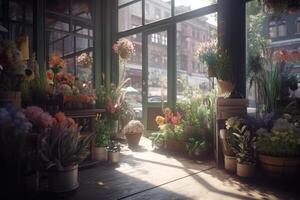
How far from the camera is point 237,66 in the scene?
4066 millimetres

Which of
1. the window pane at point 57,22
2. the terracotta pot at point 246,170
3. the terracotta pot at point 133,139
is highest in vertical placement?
the window pane at point 57,22

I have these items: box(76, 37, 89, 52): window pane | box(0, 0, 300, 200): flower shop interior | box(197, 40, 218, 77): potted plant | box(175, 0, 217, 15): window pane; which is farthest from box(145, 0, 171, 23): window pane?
box(197, 40, 218, 77): potted plant

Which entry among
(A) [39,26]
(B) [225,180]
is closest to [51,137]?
(B) [225,180]

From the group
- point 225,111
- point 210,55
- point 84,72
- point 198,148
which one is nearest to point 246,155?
point 225,111

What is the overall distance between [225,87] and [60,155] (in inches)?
86.6

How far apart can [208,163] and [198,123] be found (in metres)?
0.76

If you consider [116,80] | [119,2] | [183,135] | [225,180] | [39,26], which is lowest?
[225,180]

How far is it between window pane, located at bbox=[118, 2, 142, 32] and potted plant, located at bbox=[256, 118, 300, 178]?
3908 mm

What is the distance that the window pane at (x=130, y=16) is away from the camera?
6.03 m

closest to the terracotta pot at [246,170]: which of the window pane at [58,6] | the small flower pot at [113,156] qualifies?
the small flower pot at [113,156]

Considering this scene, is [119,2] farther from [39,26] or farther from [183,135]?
[183,135]

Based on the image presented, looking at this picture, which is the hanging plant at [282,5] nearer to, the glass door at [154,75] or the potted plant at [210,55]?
the potted plant at [210,55]

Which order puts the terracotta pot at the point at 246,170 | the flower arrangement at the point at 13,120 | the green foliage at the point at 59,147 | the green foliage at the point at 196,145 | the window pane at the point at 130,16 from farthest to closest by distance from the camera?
the window pane at the point at 130,16 → the green foliage at the point at 196,145 → the terracotta pot at the point at 246,170 → the green foliage at the point at 59,147 → the flower arrangement at the point at 13,120

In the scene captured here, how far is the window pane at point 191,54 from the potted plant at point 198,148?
3.91 feet
